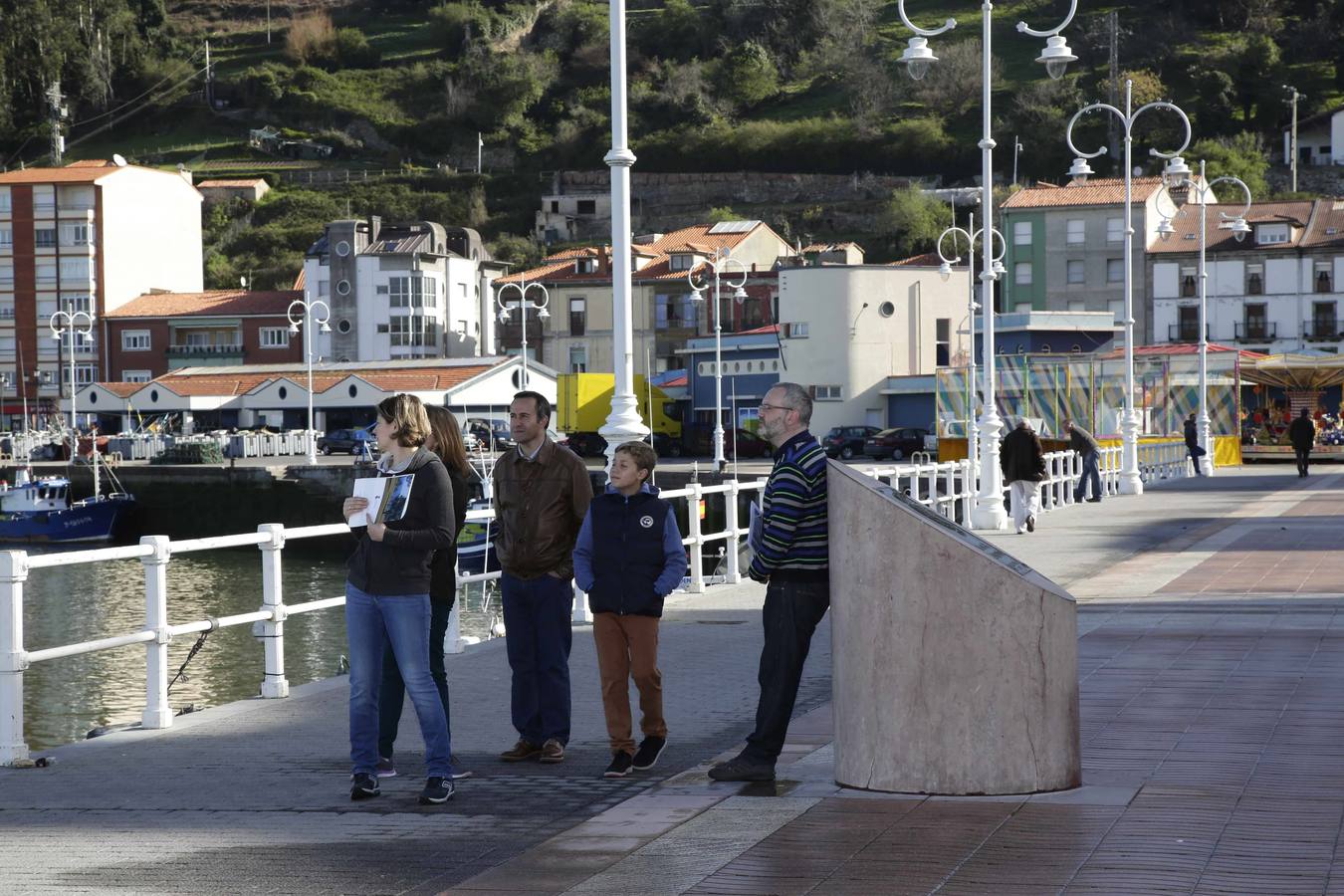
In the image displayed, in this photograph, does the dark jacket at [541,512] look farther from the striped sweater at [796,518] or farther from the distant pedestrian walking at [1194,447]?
the distant pedestrian walking at [1194,447]

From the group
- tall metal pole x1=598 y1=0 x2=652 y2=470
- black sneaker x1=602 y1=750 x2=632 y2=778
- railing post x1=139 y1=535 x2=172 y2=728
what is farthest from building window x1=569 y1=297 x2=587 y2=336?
black sneaker x1=602 y1=750 x2=632 y2=778

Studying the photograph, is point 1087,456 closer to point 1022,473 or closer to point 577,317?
point 1022,473

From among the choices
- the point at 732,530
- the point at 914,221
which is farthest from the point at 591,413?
the point at 732,530

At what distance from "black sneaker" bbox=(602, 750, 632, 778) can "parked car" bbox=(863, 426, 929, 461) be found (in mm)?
59224

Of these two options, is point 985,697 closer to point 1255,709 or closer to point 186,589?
point 1255,709

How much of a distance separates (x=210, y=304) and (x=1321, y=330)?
59964 millimetres

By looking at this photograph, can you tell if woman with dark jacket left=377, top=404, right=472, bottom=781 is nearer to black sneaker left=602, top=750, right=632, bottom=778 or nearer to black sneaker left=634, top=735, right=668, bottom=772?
black sneaker left=602, top=750, right=632, bottom=778

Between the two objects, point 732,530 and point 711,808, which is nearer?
point 711,808

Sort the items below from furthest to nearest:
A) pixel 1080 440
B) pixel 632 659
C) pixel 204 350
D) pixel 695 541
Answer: pixel 204 350, pixel 1080 440, pixel 695 541, pixel 632 659

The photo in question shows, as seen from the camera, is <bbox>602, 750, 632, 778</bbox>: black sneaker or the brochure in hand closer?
the brochure in hand

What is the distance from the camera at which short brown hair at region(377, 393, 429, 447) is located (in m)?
7.78

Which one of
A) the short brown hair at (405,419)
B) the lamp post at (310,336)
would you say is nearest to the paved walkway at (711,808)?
the short brown hair at (405,419)

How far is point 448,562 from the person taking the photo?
8484 millimetres

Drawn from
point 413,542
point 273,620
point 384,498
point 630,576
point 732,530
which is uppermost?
point 384,498
